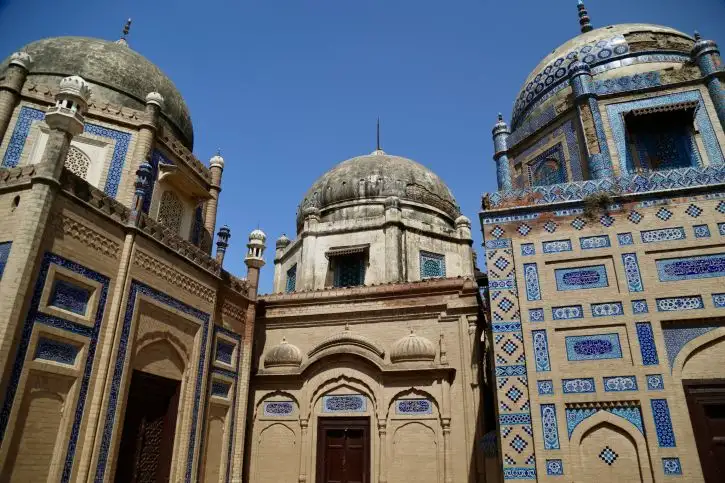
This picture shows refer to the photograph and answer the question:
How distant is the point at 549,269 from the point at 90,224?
8.28 meters

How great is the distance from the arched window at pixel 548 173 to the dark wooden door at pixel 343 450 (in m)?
7.13

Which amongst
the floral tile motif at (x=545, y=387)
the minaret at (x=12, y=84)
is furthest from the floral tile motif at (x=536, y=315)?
the minaret at (x=12, y=84)

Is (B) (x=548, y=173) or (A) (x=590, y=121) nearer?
(A) (x=590, y=121)

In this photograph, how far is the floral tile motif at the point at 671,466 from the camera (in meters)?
7.76

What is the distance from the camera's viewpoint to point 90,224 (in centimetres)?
917

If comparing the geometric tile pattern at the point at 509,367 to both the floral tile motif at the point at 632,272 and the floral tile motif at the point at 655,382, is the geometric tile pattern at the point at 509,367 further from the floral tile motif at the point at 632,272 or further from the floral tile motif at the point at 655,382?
the floral tile motif at the point at 655,382

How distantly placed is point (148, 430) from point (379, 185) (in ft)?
42.0

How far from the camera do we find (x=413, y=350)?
12.6 meters

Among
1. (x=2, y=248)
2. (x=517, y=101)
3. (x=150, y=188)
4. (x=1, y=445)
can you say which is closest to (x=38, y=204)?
(x=2, y=248)

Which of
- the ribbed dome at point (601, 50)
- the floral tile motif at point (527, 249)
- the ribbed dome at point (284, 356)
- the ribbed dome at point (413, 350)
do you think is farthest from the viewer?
the ribbed dome at point (284, 356)

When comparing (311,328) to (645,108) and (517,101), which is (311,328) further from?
(645,108)

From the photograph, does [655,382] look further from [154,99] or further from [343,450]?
[154,99]

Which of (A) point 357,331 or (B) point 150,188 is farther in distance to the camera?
(A) point 357,331

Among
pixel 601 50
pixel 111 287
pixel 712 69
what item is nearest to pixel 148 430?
pixel 111 287
